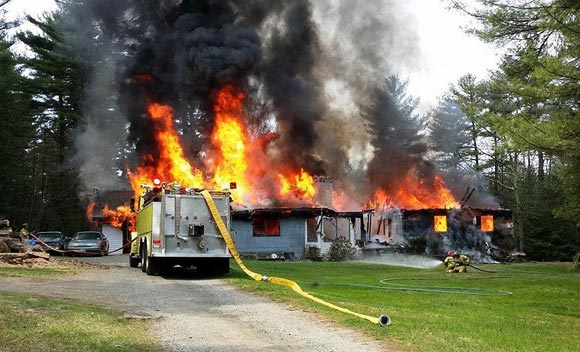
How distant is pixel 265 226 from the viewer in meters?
34.1

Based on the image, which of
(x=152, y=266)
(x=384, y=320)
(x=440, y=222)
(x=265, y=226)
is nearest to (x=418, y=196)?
(x=440, y=222)

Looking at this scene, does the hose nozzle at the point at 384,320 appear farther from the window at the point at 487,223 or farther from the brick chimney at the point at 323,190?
the window at the point at 487,223

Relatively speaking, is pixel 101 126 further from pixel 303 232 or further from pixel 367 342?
pixel 367 342

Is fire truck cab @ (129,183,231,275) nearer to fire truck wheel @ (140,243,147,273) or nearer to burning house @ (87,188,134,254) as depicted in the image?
fire truck wheel @ (140,243,147,273)

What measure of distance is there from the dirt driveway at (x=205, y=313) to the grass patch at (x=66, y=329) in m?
0.43

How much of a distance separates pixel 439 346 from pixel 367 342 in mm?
910

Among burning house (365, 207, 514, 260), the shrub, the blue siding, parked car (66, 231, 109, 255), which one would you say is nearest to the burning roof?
the blue siding

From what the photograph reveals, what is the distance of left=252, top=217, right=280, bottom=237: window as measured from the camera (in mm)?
34000

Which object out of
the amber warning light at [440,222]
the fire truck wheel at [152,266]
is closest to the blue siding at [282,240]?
the amber warning light at [440,222]

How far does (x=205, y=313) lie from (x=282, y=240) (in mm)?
23718

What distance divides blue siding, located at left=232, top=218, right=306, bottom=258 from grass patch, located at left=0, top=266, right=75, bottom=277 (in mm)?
15565

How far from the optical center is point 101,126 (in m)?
42.9

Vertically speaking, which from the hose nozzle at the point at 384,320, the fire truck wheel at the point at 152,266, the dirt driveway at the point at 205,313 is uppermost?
the fire truck wheel at the point at 152,266

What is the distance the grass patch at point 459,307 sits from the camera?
8.24 meters
